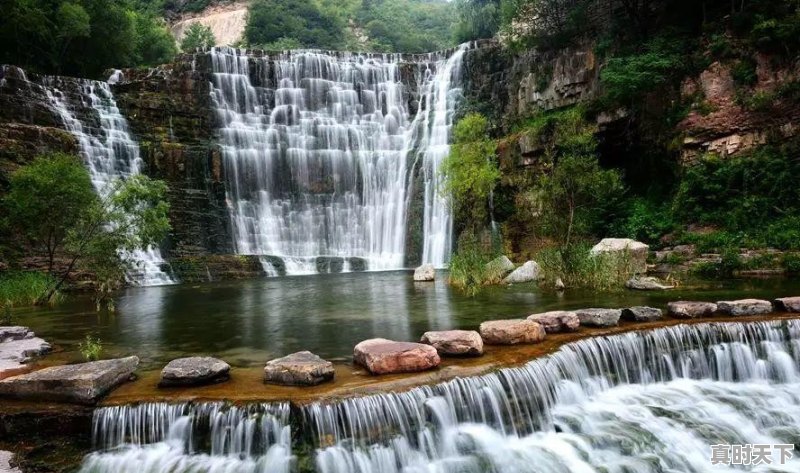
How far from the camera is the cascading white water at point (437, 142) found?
2739 centimetres

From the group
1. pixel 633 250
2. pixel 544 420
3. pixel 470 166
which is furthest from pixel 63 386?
pixel 470 166

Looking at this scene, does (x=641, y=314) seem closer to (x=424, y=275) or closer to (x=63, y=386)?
(x=63, y=386)

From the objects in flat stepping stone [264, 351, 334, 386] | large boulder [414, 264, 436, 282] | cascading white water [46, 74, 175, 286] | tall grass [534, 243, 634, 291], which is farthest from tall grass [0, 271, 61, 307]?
tall grass [534, 243, 634, 291]

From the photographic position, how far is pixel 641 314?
27.5 feet

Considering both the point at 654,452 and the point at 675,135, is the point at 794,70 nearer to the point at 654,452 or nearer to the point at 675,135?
the point at 675,135

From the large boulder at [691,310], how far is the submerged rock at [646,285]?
3.59 metres

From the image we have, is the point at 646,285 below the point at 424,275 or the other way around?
below

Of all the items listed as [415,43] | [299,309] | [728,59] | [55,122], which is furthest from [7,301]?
[415,43]

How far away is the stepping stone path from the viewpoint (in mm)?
6496

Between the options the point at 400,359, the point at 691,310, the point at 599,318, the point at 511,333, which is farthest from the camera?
the point at 691,310

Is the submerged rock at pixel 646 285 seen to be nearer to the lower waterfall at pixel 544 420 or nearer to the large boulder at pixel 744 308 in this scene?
the large boulder at pixel 744 308

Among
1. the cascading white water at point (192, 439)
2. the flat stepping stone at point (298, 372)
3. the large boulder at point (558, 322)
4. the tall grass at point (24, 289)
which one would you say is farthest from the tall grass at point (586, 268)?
the tall grass at point (24, 289)

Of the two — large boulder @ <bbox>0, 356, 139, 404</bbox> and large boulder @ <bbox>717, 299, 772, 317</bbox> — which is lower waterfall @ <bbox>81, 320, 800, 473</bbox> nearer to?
large boulder @ <bbox>0, 356, 139, 404</bbox>

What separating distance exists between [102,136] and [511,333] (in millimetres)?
27440
